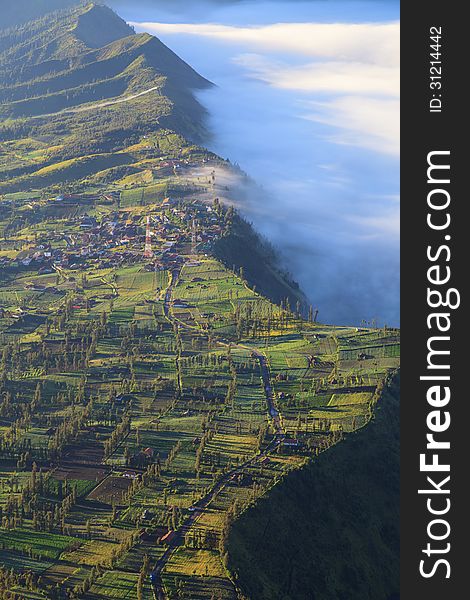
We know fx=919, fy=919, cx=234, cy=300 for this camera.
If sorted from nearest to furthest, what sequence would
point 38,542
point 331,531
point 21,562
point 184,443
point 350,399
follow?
point 21,562 → point 38,542 → point 331,531 → point 184,443 → point 350,399

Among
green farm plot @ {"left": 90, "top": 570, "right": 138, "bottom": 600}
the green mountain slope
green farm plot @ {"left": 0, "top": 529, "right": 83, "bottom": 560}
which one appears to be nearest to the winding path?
green farm plot @ {"left": 90, "top": 570, "right": 138, "bottom": 600}

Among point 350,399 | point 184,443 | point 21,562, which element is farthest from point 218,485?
point 350,399

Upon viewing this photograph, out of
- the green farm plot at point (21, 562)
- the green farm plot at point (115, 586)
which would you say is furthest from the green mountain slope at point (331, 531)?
the green farm plot at point (21, 562)

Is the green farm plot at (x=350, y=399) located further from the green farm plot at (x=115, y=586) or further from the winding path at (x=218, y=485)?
the green farm plot at (x=115, y=586)

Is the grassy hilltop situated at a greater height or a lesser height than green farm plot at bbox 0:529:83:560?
greater

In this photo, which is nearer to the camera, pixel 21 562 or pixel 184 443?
pixel 21 562

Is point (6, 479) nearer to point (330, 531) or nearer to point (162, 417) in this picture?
point (162, 417)

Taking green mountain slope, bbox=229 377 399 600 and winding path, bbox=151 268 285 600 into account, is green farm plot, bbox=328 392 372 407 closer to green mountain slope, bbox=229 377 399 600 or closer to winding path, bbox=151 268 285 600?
green mountain slope, bbox=229 377 399 600

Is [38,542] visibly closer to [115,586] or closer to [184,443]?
[115,586]

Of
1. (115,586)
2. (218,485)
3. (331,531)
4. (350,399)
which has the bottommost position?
(115,586)

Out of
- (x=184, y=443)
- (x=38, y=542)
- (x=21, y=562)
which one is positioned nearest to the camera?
(x=21, y=562)
